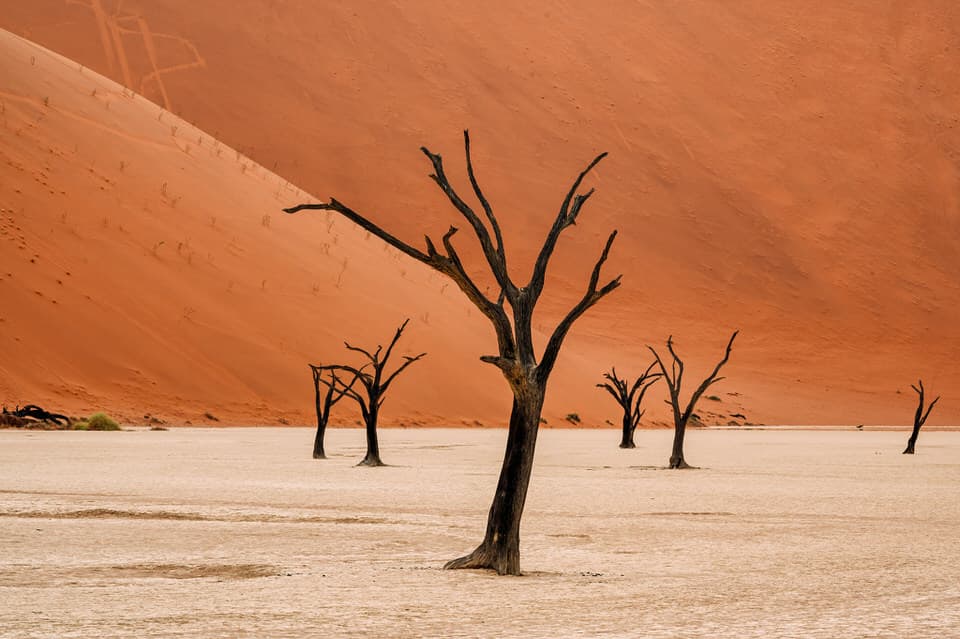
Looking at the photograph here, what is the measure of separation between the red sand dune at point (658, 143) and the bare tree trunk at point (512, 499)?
4028cm

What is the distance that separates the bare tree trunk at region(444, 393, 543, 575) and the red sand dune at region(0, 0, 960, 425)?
40280 millimetres

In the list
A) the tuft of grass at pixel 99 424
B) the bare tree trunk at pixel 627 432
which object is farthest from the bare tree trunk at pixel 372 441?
the tuft of grass at pixel 99 424

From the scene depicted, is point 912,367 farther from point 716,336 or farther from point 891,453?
point 891,453

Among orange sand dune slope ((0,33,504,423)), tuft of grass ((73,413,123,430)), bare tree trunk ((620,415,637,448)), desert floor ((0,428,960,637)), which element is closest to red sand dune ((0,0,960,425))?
orange sand dune slope ((0,33,504,423))

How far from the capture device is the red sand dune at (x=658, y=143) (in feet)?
205

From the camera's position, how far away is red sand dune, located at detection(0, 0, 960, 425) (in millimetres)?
62594

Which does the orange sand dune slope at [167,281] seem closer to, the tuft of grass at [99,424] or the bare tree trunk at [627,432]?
the tuft of grass at [99,424]

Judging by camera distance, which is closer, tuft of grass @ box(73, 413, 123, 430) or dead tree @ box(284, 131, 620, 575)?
dead tree @ box(284, 131, 620, 575)

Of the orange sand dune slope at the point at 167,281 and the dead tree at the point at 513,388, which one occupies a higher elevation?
the orange sand dune slope at the point at 167,281

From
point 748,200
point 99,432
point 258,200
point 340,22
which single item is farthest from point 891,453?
point 340,22

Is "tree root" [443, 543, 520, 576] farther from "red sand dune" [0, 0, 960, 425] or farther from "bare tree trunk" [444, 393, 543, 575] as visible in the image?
"red sand dune" [0, 0, 960, 425]

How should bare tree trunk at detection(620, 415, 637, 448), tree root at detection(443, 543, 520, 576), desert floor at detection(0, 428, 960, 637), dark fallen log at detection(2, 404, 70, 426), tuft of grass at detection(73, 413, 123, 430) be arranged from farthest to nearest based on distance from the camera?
tuft of grass at detection(73, 413, 123, 430)
dark fallen log at detection(2, 404, 70, 426)
bare tree trunk at detection(620, 415, 637, 448)
tree root at detection(443, 543, 520, 576)
desert floor at detection(0, 428, 960, 637)

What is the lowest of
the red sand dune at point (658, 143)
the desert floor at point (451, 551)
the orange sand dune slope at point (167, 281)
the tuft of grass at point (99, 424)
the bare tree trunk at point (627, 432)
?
the desert floor at point (451, 551)

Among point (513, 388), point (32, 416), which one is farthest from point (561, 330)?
point (32, 416)
